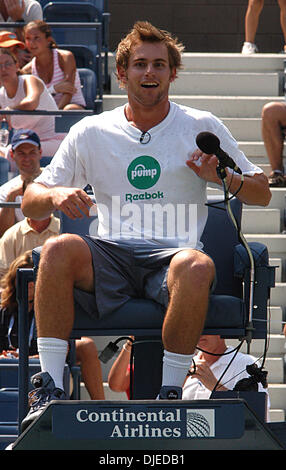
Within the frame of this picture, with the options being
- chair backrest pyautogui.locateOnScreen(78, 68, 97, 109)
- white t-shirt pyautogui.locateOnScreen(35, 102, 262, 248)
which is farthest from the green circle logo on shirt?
chair backrest pyautogui.locateOnScreen(78, 68, 97, 109)

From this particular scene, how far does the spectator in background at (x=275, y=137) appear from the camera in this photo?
662 cm

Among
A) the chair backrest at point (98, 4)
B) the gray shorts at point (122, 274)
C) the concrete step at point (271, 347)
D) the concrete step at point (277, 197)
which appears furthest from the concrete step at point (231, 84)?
the gray shorts at point (122, 274)

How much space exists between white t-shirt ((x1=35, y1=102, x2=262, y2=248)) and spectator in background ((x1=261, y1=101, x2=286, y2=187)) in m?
3.02

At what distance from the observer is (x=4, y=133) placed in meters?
A: 6.76

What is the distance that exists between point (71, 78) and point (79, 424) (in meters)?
4.93

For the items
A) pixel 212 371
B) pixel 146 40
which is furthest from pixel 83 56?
pixel 146 40

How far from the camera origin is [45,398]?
121 inches

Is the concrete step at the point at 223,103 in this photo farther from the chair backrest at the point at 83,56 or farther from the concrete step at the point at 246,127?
the chair backrest at the point at 83,56

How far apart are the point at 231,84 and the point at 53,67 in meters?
1.46

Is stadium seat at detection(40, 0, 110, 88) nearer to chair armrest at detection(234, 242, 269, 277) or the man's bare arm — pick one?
the man's bare arm

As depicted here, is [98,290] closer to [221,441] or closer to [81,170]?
[81,170]

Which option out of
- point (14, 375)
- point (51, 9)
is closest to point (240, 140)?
point (51, 9)

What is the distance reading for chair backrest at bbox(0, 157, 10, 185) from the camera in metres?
6.21

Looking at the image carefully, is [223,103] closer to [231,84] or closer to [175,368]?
[231,84]
